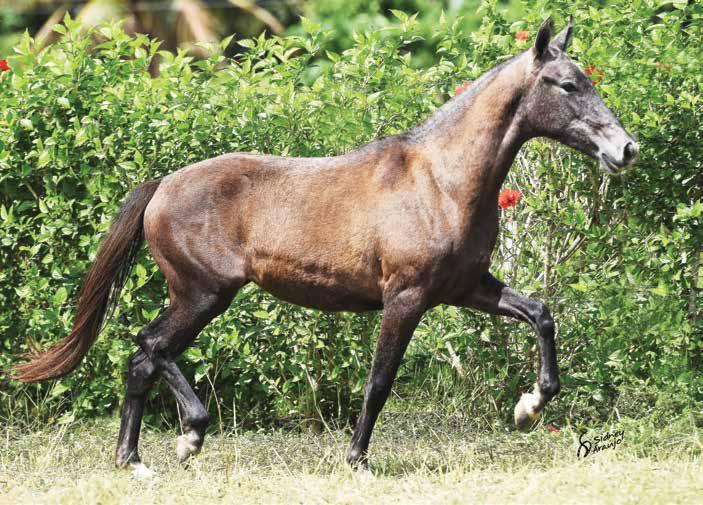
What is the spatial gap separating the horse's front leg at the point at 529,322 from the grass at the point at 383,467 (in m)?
0.29

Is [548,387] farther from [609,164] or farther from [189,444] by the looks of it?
[189,444]

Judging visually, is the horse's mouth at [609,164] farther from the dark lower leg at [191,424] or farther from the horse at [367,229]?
the dark lower leg at [191,424]

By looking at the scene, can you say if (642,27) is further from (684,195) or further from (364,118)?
(364,118)

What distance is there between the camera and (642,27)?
646cm

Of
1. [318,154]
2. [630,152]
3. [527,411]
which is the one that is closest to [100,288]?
[318,154]

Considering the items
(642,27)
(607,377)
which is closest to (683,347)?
(607,377)

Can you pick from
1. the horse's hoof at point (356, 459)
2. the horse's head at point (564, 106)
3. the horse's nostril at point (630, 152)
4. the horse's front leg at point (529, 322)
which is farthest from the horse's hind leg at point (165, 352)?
the horse's nostril at point (630, 152)

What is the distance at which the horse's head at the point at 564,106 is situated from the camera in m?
5.31

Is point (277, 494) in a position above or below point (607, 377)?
above

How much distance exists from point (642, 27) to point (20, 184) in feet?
12.3

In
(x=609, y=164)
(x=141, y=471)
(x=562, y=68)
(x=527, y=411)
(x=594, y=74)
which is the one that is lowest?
(x=527, y=411)

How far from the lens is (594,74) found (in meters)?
6.33

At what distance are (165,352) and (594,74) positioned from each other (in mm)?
2774

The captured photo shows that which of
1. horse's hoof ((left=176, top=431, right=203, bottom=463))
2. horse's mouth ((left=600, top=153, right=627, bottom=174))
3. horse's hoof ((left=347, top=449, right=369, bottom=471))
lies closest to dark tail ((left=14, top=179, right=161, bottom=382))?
horse's hoof ((left=176, top=431, right=203, bottom=463))
